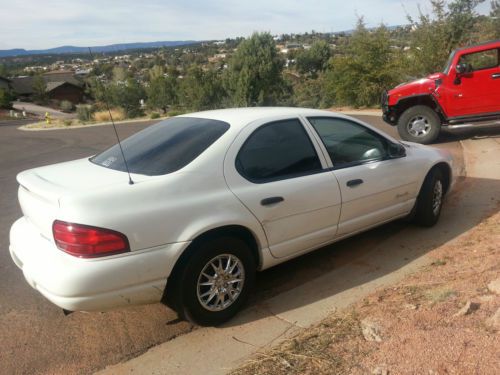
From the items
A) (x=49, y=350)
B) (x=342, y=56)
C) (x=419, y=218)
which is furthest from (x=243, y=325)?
(x=342, y=56)

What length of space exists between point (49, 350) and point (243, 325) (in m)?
1.36

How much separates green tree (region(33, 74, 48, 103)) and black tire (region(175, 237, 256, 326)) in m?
84.8

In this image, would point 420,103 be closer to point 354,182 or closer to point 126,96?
point 354,182

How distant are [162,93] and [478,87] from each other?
128 feet

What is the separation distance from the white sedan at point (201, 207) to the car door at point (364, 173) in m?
0.01

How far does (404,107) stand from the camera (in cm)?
1023

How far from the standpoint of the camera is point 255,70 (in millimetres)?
43906

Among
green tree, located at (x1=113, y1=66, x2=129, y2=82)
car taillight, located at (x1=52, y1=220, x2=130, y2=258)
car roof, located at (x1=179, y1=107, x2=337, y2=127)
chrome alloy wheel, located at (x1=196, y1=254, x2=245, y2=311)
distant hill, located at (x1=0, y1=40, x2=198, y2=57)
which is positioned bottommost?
chrome alloy wheel, located at (x1=196, y1=254, x2=245, y2=311)

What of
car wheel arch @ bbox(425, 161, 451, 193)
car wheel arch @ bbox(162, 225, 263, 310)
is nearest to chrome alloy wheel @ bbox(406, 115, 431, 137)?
car wheel arch @ bbox(425, 161, 451, 193)

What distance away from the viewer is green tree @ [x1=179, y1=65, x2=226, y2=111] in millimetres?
41103

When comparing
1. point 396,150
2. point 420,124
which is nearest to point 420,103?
point 420,124

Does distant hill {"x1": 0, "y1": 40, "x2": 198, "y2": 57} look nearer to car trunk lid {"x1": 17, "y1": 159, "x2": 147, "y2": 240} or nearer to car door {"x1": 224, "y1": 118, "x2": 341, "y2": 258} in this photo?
car trunk lid {"x1": 17, "y1": 159, "x2": 147, "y2": 240}

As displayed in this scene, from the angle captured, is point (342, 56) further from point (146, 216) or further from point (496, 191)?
point (146, 216)

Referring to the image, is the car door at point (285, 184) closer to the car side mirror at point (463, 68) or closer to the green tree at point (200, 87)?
the car side mirror at point (463, 68)
